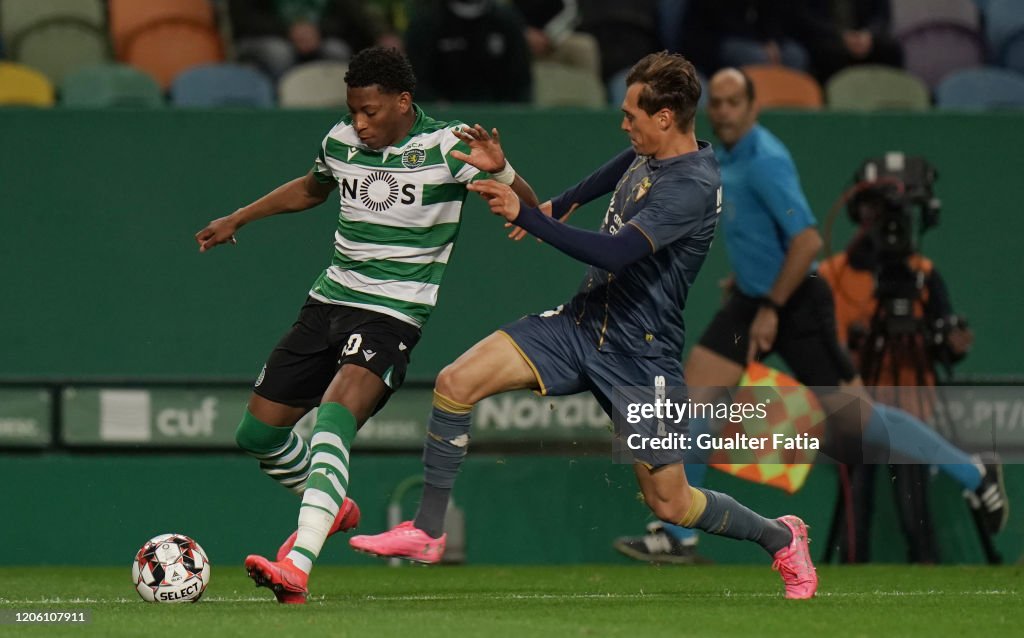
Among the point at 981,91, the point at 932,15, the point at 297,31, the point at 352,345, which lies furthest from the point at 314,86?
the point at 932,15

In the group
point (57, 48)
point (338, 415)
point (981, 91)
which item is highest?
point (57, 48)

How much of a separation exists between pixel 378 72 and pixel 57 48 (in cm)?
479

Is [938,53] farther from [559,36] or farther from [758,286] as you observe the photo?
[758,286]

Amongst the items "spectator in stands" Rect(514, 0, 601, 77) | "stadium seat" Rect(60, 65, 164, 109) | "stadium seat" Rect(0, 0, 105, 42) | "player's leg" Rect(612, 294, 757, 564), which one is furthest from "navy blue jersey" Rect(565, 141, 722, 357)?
"stadium seat" Rect(0, 0, 105, 42)

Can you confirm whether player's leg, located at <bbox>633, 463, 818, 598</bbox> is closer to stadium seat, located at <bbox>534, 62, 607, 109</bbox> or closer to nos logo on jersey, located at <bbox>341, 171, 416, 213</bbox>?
nos logo on jersey, located at <bbox>341, 171, 416, 213</bbox>

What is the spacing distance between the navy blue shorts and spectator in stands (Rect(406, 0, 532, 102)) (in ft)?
13.5

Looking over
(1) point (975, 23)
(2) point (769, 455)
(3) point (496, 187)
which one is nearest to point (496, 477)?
(2) point (769, 455)

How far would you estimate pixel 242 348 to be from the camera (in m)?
9.80

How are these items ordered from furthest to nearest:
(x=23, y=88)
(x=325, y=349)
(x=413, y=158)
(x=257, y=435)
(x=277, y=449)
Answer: (x=23, y=88)
(x=277, y=449)
(x=257, y=435)
(x=325, y=349)
(x=413, y=158)

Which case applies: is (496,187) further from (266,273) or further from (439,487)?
(266,273)

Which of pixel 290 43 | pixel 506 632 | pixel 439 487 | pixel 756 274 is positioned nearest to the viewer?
pixel 506 632

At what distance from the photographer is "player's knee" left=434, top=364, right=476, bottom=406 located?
6367 mm

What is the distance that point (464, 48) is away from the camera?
10406mm

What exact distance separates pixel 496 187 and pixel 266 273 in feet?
13.6
